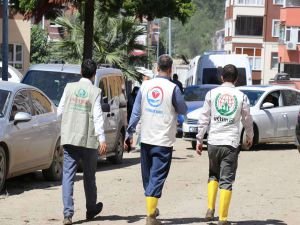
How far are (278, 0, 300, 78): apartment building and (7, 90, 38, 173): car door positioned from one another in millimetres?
62185

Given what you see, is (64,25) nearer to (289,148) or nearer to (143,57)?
(143,57)

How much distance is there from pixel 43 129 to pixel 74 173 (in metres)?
3.58

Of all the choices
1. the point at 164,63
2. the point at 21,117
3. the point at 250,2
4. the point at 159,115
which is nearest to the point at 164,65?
the point at 164,63

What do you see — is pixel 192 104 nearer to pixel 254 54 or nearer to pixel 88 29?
pixel 88 29

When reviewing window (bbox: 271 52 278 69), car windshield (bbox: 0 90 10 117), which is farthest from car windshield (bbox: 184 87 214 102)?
window (bbox: 271 52 278 69)

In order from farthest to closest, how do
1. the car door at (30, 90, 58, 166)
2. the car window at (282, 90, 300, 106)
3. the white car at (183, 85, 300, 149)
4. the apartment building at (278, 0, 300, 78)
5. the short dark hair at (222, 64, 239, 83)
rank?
the apartment building at (278, 0, 300, 78) < the car window at (282, 90, 300, 106) < the white car at (183, 85, 300, 149) < the car door at (30, 90, 58, 166) < the short dark hair at (222, 64, 239, 83)

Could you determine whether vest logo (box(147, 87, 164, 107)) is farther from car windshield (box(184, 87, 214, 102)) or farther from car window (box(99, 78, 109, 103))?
car windshield (box(184, 87, 214, 102))

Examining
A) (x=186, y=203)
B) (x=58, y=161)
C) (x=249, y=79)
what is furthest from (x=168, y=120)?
(x=249, y=79)

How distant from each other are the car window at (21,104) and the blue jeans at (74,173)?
2672mm

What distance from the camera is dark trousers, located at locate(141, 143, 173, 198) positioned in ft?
29.0

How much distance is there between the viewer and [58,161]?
13.5m

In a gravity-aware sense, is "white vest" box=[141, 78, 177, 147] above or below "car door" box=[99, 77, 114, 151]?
above

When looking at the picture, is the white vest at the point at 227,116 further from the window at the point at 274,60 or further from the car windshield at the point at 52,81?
the window at the point at 274,60

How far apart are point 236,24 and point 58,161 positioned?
247 feet
